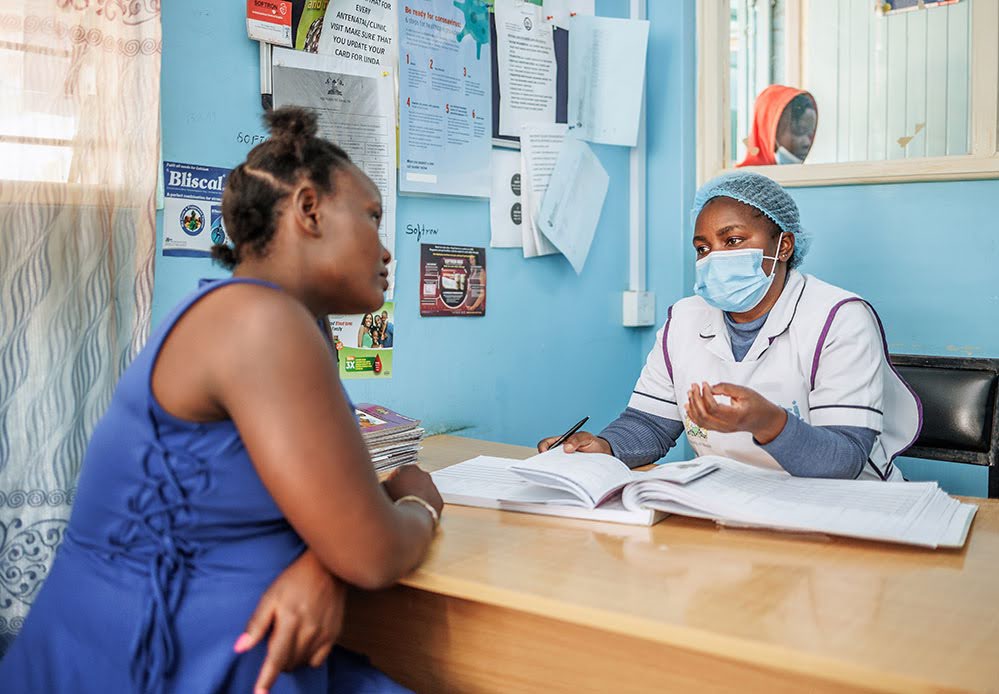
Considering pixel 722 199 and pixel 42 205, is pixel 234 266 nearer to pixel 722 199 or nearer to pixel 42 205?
pixel 42 205

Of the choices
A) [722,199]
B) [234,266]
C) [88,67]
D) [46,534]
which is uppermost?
[88,67]

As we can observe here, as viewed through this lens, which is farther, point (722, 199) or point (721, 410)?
point (722, 199)

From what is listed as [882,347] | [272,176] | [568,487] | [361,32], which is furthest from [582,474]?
[361,32]

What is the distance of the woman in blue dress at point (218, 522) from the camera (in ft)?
2.62

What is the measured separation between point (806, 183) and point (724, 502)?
1560mm

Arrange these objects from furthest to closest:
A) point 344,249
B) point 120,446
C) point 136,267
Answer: point 136,267 < point 344,249 < point 120,446

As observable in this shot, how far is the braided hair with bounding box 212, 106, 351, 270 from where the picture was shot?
0.94 metres

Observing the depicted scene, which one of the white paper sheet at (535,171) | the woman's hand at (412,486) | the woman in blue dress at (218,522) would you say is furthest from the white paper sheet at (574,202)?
the woman in blue dress at (218,522)

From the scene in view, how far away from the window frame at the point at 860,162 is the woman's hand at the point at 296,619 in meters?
1.93

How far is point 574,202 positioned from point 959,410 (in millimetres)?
1116

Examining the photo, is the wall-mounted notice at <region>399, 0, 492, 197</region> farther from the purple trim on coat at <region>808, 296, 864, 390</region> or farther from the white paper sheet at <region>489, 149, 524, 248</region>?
the purple trim on coat at <region>808, 296, 864, 390</region>

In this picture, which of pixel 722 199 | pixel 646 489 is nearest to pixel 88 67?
pixel 646 489

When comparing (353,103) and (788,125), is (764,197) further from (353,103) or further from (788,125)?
(788,125)

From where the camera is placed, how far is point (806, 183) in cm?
238
